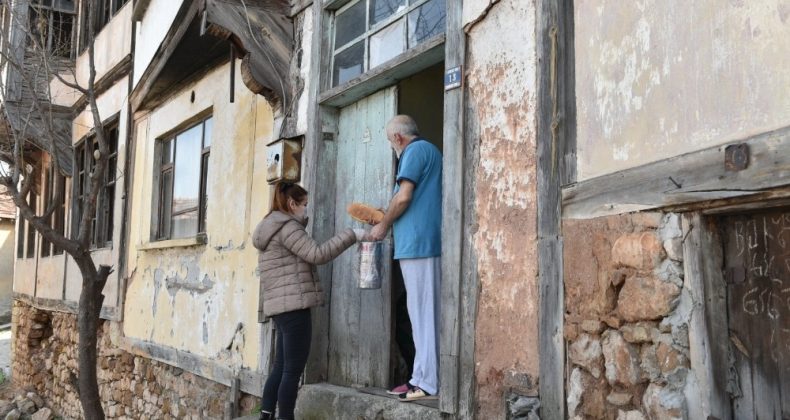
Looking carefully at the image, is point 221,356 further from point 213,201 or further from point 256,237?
point 256,237

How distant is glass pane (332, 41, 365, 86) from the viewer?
5031 millimetres

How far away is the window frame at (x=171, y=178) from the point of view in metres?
7.54

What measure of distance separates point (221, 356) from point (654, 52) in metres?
4.82

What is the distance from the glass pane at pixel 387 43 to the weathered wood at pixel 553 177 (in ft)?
4.76

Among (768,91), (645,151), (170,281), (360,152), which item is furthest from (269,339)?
(768,91)

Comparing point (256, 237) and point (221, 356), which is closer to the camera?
point (256, 237)

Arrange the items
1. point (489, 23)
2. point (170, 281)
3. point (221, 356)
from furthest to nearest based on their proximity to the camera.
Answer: point (170, 281), point (221, 356), point (489, 23)

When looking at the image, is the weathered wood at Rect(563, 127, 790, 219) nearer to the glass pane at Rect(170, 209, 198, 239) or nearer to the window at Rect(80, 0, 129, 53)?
the glass pane at Rect(170, 209, 198, 239)

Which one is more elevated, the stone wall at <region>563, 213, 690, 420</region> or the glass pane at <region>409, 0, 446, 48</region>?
the glass pane at <region>409, 0, 446, 48</region>

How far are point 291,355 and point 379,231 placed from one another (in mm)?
952

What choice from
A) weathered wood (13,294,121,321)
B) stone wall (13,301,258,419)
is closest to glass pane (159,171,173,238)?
weathered wood (13,294,121,321)

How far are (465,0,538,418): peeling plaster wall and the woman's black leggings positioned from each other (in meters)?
1.33

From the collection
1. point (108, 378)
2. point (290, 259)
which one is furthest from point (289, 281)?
point (108, 378)

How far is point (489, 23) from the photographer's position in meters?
3.75
